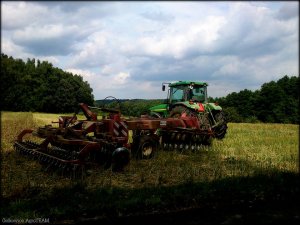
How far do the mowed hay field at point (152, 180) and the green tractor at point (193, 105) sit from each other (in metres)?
2.12

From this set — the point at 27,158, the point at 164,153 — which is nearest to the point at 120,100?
the point at 164,153

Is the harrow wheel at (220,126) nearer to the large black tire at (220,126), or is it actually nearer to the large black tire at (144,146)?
the large black tire at (220,126)

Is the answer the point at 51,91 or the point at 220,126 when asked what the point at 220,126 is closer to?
the point at 220,126

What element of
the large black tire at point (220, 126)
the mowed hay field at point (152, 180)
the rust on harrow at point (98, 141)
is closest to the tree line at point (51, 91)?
the large black tire at point (220, 126)

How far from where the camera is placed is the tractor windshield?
1427 centimetres

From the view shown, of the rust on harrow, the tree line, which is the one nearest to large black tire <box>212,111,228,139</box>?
the rust on harrow

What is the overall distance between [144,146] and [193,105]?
361 cm

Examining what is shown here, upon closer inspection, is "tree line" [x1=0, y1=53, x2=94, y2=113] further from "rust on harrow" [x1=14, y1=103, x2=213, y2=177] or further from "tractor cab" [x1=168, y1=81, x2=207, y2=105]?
"rust on harrow" [x1=14, y1=103, x2=213, y2=177]

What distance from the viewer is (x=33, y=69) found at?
66.8 metres

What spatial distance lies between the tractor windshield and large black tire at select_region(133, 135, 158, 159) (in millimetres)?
4360

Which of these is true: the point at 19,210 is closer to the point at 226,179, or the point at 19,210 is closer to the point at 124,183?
the point at 124,183

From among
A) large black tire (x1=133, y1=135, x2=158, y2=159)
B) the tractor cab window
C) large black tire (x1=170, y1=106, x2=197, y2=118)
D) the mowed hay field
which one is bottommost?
the mowed hay field

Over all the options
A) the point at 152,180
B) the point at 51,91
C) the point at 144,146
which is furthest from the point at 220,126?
the point at 51,91

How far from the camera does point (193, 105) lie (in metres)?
13.0
